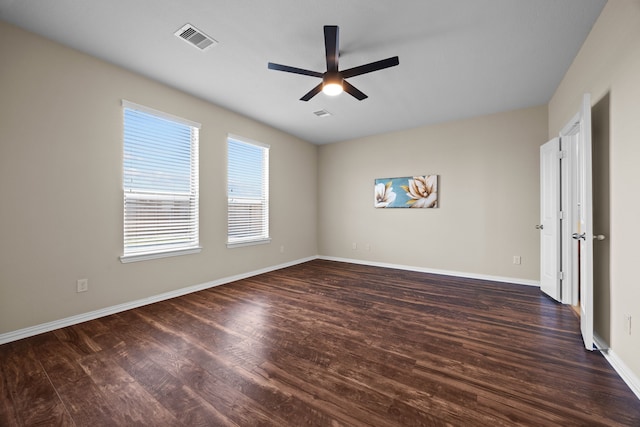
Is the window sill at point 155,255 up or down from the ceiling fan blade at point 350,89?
down

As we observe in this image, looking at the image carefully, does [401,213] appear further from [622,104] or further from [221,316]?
[221,316]

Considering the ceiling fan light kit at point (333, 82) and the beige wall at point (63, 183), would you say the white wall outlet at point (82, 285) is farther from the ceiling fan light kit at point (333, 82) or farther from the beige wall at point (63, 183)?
the ceiling fan light kit at point (333, 82)

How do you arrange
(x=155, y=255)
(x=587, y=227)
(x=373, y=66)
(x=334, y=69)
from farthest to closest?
1. (x=155, y=255)
2. (x=334, y=69)
3. (x=373, y=66)
4. (x=587, y=227)

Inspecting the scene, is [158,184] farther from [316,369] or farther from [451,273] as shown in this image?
[451,273]

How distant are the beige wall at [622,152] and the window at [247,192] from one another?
170 inches

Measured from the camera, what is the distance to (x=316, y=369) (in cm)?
187

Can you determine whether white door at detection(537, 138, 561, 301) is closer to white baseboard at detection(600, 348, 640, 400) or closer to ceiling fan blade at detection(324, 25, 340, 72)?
white baseboard at detection(600, 348, 640, 400)

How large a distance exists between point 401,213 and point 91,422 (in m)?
4.88

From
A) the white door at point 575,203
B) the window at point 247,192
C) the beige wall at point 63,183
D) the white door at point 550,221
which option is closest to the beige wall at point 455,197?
the white door at point 550,221

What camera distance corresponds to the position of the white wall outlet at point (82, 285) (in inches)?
105

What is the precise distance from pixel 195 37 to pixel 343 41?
1399mm

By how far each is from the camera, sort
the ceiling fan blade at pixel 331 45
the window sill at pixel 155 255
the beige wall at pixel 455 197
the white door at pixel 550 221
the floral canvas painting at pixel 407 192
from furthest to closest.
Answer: the floral canvas painting at pixel 407 192, the beige wall at pixel 455 197, the white door at pixel 550 221, the window sill at pixel 155 255, the ceiling fan blade at pixel 331 45

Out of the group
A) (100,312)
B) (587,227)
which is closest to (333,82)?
(587,227)

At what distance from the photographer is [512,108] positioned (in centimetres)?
406
